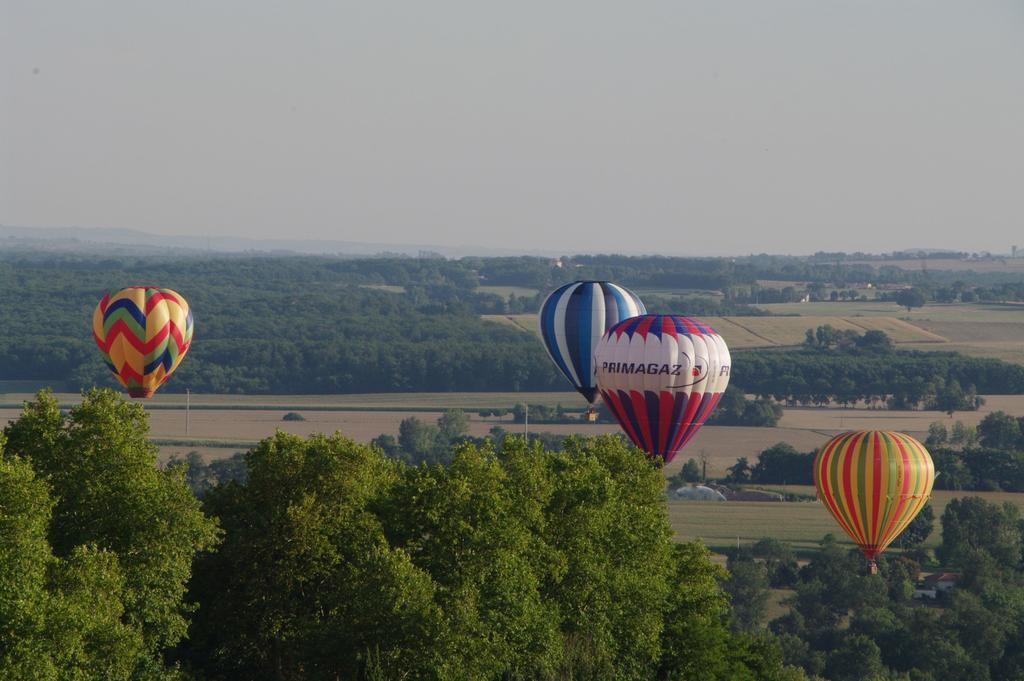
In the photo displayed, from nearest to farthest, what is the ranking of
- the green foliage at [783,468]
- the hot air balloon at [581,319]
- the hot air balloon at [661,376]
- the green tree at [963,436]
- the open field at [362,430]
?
the hot air balloon at [661,376] → the hot air balloon at [581,319] → the green foliage at [783,468] → the open field at [362,430] → the green tree at [963,436]

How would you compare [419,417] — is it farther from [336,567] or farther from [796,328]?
[336,567]

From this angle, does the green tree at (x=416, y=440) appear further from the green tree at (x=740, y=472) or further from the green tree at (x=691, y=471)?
the green tree at (x=740, y=472)

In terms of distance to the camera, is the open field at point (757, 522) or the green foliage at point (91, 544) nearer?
the green foliage at point (91, 544)

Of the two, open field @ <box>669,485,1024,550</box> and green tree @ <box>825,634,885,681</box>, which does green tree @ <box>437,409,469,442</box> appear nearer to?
open field @ <box>669,485,1024,550</box>

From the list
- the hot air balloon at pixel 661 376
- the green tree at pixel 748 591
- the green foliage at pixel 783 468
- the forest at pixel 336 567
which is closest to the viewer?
the forest at pixel 336 567

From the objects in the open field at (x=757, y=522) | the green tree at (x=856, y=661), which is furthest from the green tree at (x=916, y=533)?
the green tree at (x=856, y=661)

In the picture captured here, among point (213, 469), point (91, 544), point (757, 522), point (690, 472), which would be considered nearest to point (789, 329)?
point (690, 472)
